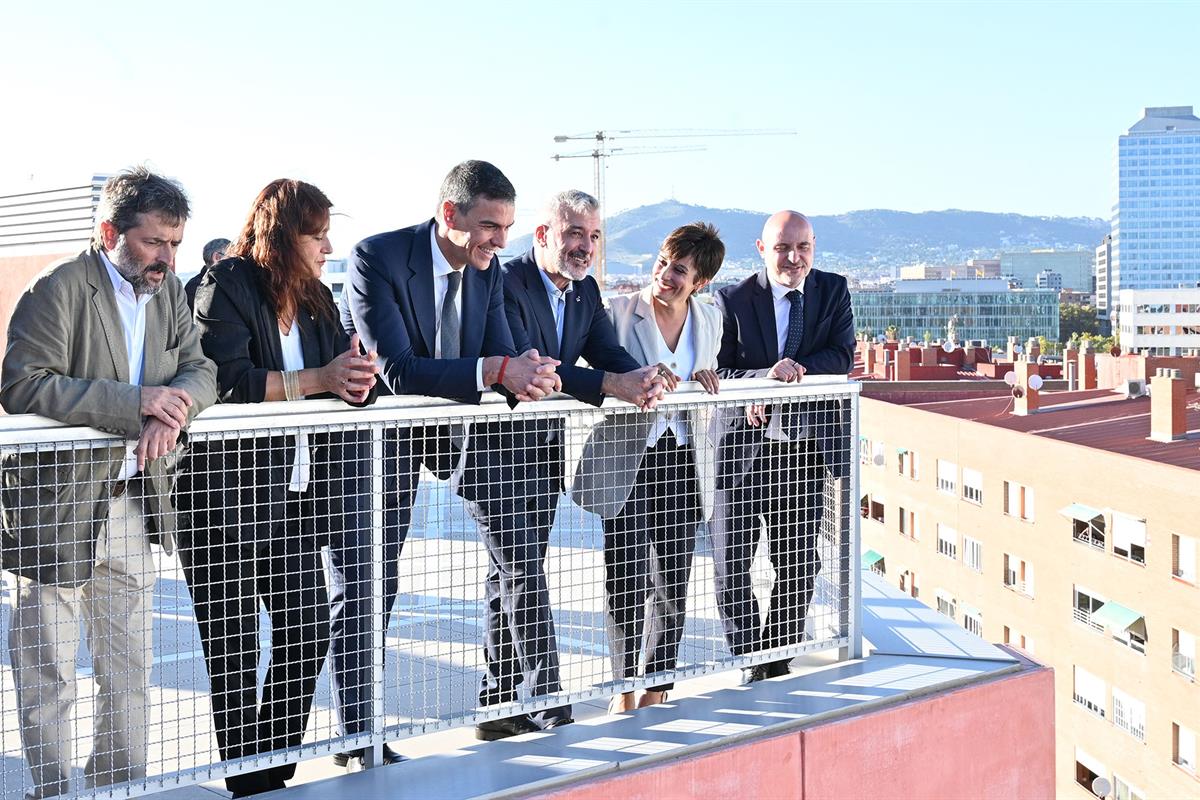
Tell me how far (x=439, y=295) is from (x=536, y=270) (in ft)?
1.73

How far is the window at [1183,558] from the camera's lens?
31.4m

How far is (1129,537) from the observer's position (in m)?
34.4

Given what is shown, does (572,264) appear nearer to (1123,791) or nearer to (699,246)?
(699,246)

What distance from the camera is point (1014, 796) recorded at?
4.36 metres

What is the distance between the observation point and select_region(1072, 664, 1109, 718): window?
35156 millimetres

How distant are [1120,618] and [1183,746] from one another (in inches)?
144

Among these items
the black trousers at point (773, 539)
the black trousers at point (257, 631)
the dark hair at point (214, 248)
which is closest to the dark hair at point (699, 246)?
the black trousers at point (773, 539)

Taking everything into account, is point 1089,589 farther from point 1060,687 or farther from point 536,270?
point 536,270

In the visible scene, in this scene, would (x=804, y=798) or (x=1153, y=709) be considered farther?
(x=1153, y=709)

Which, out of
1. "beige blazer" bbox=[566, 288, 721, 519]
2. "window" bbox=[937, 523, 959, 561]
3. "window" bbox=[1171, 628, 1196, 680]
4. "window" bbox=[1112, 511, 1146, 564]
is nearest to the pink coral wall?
"beige blazer" bbox=[566, 288, 721, 519]

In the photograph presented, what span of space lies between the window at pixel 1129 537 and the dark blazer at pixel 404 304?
3323cm

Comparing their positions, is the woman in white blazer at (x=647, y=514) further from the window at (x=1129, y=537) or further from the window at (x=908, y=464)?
the window at (x=908, y=464)

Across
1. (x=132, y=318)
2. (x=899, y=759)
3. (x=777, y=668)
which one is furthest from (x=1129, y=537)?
(x=132, y=318)

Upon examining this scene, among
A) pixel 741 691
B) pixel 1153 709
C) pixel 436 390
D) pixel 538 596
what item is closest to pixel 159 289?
pixel 436 390
